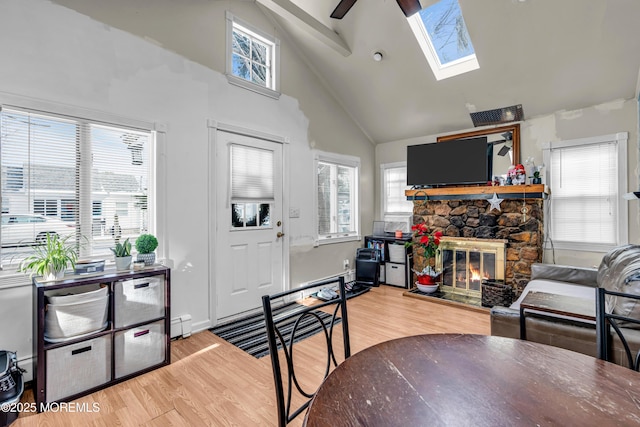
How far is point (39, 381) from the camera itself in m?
1.95

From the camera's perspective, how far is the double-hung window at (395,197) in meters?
5.32

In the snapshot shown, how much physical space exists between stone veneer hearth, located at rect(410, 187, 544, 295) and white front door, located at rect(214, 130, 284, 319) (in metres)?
2.34

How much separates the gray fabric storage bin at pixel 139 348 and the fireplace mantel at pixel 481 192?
379 cm

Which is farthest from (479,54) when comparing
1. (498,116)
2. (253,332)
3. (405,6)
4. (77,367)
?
(77,367)

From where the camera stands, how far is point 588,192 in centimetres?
377

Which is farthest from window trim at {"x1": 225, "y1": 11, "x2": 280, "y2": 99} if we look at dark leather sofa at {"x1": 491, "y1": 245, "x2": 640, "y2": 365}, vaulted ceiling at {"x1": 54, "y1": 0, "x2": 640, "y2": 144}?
dark leather sofa at {"x1": 491, "y1": 245, "x2": 640, "y2": 365}

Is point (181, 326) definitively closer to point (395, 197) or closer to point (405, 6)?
point (405, 6)

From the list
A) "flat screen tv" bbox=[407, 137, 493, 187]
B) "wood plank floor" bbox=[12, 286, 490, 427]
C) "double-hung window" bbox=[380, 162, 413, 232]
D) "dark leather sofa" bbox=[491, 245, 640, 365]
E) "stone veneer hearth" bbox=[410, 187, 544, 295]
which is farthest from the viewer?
"double-hung window" bbox=[380, 162, 413, 232]

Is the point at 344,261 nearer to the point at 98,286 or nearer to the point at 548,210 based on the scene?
the point at 548,210

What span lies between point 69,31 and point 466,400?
3.41 m

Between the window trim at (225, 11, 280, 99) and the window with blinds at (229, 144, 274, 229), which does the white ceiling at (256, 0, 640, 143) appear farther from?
the window with blinds at (229, 144, 274, 229)

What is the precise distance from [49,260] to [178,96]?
5.94ft

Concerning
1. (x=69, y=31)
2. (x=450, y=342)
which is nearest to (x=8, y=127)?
(x=69, y=31)

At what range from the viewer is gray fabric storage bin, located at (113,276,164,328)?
89.8 inches
